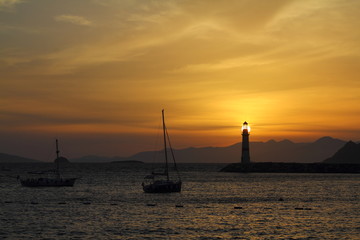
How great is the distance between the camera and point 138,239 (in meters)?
41.6

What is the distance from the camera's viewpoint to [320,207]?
6719 centimetres

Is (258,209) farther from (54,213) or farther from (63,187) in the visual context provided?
(63,187)

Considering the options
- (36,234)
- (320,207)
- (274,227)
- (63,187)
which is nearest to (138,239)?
(36,234)

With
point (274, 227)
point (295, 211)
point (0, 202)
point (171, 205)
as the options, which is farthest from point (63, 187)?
point (274, 227)

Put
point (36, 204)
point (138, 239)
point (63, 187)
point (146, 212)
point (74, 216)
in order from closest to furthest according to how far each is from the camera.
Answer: point (138, 239)
point (74, 216)
point (146, 212)
point (36, 204)
point (63, 187)

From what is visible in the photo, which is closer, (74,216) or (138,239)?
(138,239)

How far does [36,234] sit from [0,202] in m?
34.2

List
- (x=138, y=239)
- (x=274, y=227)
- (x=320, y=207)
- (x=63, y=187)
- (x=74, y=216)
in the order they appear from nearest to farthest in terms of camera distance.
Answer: (x=138, y=239)
(x=274, y=227)
(x=74, y=216)
(x=320, y=207)
(x=63, y=187)

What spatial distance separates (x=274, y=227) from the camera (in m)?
48.2

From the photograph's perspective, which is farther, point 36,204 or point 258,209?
point 36,204

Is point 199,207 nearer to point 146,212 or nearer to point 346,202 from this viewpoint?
point 146,212

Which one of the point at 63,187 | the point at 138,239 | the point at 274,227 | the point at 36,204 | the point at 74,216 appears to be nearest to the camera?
the point at 138,239

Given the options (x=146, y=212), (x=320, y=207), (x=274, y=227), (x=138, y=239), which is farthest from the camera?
(x=320, y=207)

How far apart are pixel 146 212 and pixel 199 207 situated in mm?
9079
